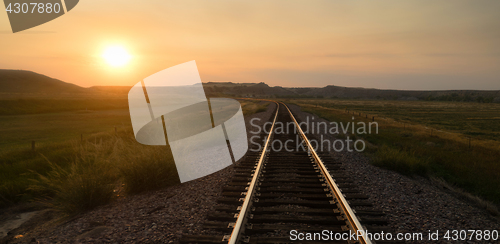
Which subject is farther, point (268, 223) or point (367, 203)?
point (367, 203)

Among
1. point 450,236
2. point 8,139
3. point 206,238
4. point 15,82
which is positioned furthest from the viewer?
point 15,82

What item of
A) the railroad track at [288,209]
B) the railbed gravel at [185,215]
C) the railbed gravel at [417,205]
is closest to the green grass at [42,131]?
the railbed gravel at [185,215]

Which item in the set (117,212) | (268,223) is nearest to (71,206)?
(117,212)

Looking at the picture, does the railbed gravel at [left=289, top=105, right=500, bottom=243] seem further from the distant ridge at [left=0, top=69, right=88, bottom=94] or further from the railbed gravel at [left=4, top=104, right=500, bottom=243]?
the distant ridge at [left=0, top=69, right=88, bottom=94]

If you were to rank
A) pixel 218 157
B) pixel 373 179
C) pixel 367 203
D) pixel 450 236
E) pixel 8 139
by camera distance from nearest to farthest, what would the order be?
1. pixel 450 236
2. pixel 367 203
3. pixel 373 179
4. pixel 218 157
5. pixel 8 139

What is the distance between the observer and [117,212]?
4.95 m

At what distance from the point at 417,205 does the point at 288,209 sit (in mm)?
2617

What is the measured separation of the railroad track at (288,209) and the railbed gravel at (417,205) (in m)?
0.32

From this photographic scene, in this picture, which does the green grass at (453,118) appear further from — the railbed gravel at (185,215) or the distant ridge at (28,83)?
the distant ridge at (28,83)

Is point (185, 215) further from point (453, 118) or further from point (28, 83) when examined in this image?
point (28, 83)

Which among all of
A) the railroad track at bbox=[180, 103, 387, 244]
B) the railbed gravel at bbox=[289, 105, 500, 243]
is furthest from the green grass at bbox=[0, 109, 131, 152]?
the railbed gravel at bbox=[289, 105, 500, 243]

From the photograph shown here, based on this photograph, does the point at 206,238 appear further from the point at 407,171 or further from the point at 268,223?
the point at 407,171

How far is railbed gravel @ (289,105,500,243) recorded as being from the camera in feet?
13.5

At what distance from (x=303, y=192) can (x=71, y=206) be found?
4856 mm
